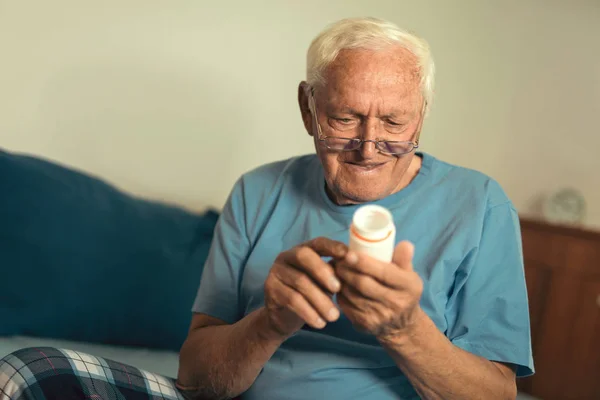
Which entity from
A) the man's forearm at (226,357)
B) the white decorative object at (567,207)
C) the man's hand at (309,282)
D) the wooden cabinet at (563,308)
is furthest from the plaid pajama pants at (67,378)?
the white decorative object at (567,207)

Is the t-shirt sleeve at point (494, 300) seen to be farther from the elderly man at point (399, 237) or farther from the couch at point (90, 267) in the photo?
the couch at point (90, 267)

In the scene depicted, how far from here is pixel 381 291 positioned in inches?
38.1

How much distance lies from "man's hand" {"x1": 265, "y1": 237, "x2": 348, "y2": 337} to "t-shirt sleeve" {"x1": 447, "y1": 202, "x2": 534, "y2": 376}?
36cm

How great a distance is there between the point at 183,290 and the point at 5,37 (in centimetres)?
88

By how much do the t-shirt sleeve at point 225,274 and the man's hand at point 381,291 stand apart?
42 cm

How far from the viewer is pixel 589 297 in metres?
2.62

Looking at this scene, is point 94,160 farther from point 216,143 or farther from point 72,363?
point 72,363

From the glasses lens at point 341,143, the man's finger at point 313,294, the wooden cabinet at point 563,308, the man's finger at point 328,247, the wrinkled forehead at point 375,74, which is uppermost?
the wrinkled forehead at point 375,74

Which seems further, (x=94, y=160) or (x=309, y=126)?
(x=94, y=160)

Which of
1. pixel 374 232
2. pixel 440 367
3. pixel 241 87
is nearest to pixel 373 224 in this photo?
pixel 374 232

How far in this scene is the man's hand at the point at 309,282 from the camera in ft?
3.35

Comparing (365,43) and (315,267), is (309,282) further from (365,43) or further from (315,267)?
(365,43)

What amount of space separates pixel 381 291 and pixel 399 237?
0.38m

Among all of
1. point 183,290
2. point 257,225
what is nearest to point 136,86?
point 183,290
